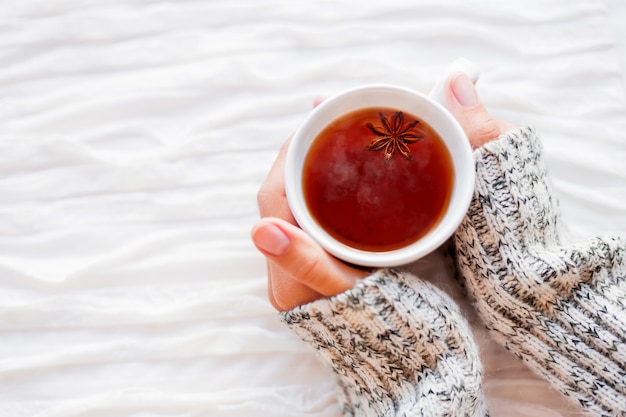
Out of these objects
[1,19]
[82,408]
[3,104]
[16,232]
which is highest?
[1,19]

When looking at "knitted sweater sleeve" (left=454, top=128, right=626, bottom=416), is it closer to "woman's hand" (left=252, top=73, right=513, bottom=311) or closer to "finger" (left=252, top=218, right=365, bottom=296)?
"woman's hand" (left=252, top=73, right=513, bottom=311)

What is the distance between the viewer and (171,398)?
2.61 ft

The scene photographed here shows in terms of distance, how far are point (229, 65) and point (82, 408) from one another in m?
0.54

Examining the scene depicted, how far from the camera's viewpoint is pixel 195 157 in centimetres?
86

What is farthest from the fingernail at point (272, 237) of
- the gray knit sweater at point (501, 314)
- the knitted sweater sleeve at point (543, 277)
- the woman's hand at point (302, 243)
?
the knitted sweater sleeve at point (543, 277)

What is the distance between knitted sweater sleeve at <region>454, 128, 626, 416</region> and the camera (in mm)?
675

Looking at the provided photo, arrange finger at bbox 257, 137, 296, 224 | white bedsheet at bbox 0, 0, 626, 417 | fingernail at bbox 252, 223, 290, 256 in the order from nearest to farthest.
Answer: fingernail at bbox 252, 223, 290, 256
finger at bbox 257, 137, 296, 224
white bedsheet at bbox 0, 0, 626, 417

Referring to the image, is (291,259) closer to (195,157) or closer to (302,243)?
(302,243)

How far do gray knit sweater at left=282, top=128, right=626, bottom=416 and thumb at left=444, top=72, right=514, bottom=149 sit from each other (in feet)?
0.06

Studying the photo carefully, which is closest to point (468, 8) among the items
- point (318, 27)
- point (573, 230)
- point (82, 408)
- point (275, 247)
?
point (318, 27)

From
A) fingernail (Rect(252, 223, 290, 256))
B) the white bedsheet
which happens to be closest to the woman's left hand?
fingernail (Rect(252, 223, 290, 256))

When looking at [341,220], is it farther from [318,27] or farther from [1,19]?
[1,19]

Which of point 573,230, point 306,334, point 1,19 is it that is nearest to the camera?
point 306,334

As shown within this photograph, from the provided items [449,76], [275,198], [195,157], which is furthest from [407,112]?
[195,157]
